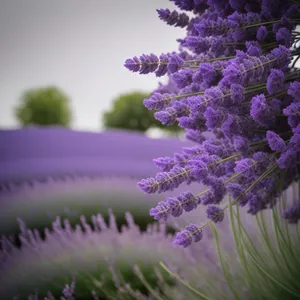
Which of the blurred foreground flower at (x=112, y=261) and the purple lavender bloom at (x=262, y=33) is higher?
the purple lavender bloom at (x=262, y=33)

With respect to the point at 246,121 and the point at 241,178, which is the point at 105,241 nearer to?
the point at 241,178

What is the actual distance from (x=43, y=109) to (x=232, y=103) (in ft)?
33.5

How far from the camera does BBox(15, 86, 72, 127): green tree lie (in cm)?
1041

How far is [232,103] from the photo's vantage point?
0.62 m

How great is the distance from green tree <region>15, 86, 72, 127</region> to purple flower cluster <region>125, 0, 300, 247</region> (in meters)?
9.75

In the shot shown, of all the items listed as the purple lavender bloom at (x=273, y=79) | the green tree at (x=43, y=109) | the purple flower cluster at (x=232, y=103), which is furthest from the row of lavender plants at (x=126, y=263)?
the green tree at (x=43, y=109)

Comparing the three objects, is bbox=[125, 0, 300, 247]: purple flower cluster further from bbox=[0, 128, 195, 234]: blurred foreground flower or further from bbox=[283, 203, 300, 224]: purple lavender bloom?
bbox=[0, 128, 195, 234]: blurred foreground flower

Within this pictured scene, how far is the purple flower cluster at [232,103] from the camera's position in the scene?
609mm

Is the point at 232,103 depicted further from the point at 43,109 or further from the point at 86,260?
the point at 43,109

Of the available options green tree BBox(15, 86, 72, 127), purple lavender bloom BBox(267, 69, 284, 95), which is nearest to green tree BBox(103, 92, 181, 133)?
green tree BBox(15, 86, 72, 127)

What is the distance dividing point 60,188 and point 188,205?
1.32 meters

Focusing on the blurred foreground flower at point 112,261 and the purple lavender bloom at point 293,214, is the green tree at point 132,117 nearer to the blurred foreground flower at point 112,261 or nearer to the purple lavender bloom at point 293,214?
the blurred foreground flower at point 112,261

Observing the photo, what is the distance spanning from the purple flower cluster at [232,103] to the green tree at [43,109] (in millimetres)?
9750

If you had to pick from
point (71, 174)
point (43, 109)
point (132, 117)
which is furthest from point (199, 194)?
point (43, 109)
